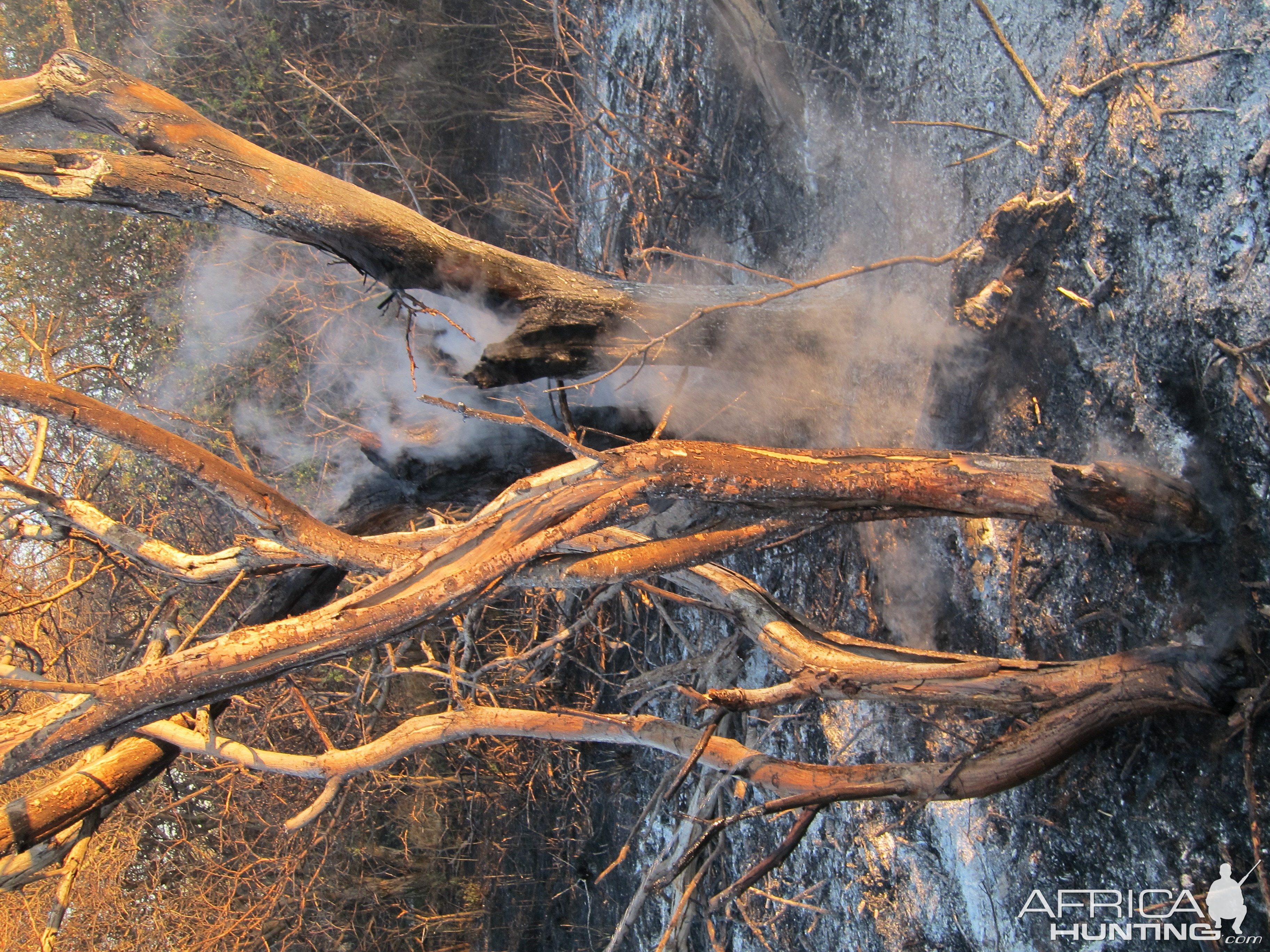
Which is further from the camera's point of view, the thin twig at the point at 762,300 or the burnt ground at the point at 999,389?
the thin twig at the point at 762,300

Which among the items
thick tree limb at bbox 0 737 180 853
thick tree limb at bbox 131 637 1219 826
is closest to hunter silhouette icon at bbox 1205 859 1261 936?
thick tree limb at bbox 131 637 1219 826

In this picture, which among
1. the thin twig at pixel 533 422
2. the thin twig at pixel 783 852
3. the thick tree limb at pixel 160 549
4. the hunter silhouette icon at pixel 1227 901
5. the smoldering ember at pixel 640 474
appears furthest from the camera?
the thick tree limb at pixel 160 549

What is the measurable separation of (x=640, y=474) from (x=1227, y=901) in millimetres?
1979

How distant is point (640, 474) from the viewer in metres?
Answer: 2.07

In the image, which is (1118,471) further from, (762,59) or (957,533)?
(762,59)

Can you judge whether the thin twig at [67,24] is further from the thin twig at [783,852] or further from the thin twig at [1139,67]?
the thin twig at [783,852]

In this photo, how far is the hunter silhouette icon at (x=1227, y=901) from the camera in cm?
218

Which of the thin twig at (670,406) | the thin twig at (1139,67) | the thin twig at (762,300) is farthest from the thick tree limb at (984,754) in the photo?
the thin twig at (1139,67)

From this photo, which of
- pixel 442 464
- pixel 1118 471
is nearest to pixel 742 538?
pixel 1118 471

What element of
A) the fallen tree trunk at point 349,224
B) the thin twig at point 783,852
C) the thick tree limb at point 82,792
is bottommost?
the thin twig at point 783,852

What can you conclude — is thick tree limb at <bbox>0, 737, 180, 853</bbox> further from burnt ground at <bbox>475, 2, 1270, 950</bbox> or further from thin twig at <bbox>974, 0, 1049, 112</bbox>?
thin twig at <bbox>974, 0, 1049, 112</bbox>

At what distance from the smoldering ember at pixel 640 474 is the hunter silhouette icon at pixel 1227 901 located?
0.07 feet

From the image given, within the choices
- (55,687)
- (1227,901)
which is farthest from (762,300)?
(55,687)

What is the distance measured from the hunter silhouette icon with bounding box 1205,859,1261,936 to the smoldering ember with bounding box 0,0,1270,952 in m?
A: 0.02
